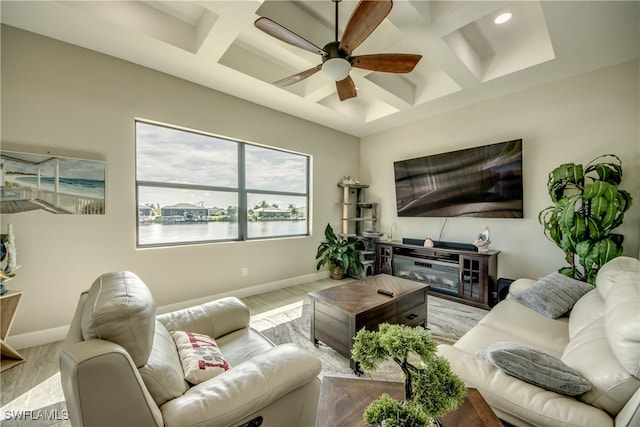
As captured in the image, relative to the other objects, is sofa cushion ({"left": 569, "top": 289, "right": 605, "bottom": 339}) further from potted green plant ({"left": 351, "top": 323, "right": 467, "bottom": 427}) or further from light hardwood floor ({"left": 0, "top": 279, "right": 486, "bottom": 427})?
potted green plant ({"left": 351, "top": 323, "right": 467, "bottom": 427})

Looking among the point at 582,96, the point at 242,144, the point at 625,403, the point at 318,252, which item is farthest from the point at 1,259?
the point at 582,96

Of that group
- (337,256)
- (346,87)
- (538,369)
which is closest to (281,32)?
(346,87)

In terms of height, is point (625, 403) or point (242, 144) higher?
point (242, 144)

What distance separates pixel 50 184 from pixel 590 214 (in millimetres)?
5331

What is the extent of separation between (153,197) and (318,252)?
102 inches

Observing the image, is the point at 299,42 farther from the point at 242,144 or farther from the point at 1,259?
the point at 1,259

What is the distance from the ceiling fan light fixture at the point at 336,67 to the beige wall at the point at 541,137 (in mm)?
2658

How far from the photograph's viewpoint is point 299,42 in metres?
1.92

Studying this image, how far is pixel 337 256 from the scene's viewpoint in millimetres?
4293

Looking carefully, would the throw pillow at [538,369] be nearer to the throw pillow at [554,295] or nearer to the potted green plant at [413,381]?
the potted green plant at [413,381]

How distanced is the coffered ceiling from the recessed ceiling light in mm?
44

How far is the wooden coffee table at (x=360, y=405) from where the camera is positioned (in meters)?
0.82

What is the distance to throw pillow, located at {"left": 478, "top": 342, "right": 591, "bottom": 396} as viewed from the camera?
3.26ft

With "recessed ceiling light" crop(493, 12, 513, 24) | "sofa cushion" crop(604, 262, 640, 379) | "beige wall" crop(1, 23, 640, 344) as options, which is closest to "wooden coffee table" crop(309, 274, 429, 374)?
"sofa cushion" crop(604, 262, 640, 379)
